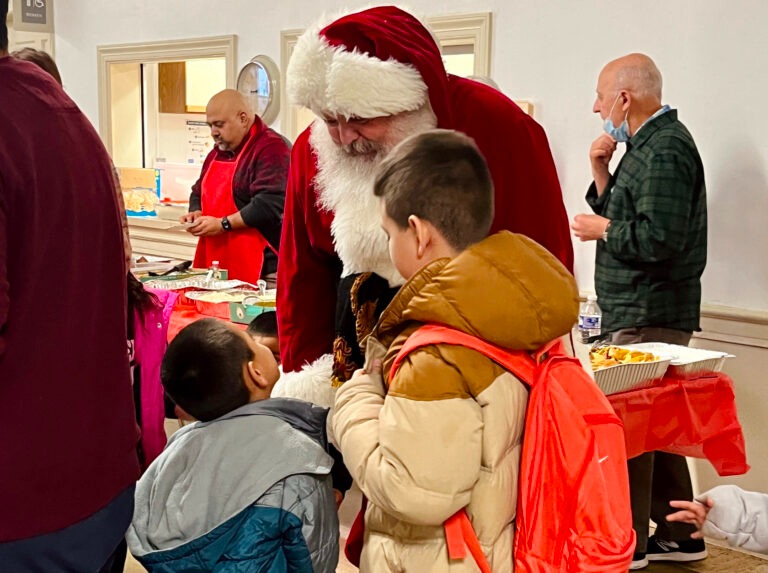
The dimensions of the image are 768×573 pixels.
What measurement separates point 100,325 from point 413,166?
0.58 m

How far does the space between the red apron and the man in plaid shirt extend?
159 cm

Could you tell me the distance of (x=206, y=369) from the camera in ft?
6.41

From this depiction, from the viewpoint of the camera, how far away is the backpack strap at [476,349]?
5.14ft

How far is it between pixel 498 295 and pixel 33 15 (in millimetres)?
6879

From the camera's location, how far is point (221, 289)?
398 cm

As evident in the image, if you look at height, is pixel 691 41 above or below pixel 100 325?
above

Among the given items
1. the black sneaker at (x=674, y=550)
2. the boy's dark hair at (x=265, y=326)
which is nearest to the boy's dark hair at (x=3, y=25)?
the boy's dark hair at (x=265, y=326)

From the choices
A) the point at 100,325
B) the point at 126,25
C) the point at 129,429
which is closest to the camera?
the point at 100,325


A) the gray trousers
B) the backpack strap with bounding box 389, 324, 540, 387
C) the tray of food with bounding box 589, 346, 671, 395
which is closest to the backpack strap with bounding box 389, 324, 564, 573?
the backpack strap with bounding box 389, 324, 540, 387

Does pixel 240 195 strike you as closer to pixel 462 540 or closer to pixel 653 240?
pixel 653 240

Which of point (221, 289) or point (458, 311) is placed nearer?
point (458, 311)

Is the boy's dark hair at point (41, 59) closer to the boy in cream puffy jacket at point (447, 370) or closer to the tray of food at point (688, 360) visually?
the boy in cream puffy jacket at point (447, 370)

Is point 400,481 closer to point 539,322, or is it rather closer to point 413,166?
point 539,322

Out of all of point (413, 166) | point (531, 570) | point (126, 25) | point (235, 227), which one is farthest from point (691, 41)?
point (126, 25)
